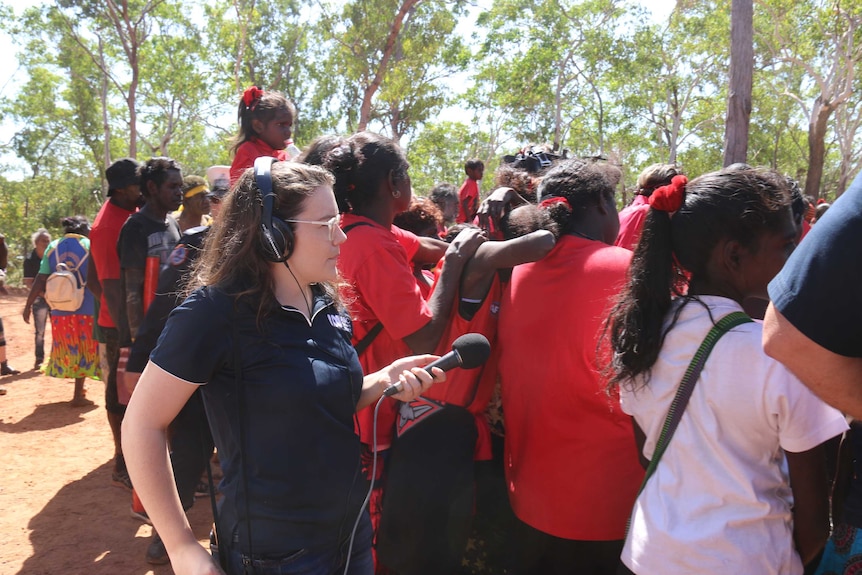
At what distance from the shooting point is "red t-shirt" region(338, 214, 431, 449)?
8.15ft

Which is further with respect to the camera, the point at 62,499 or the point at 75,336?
the point at 75,336

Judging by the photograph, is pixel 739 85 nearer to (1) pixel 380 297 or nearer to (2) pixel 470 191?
(2) pixel 470 191

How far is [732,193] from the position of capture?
1842mm

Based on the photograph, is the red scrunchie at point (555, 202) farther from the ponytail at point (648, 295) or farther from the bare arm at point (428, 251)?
the bare arm at point (428, 251)

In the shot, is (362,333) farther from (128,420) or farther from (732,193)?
(732,193)

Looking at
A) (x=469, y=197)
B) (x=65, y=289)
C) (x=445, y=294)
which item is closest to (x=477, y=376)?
(x=445, y=294)

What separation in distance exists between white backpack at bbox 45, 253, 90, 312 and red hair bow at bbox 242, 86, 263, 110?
4342 millimetres

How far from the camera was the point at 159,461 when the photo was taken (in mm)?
1650

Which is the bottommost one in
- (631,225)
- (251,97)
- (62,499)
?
(62,499)

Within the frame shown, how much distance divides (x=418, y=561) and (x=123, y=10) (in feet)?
81.9

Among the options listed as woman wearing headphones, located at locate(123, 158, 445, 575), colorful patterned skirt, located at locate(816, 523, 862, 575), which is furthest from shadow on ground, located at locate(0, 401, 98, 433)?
colorful patterned skirt, located at locate(816, 523, 862, 575)

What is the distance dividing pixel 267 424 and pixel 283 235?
52 cm

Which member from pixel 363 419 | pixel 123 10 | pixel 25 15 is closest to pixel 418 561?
pixel 363 419

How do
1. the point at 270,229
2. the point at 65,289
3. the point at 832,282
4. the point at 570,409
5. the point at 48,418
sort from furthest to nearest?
the point at 65,289 < the point at 48,418 < the point at 570,409 < the point at 270,229 < the point at 832,282
